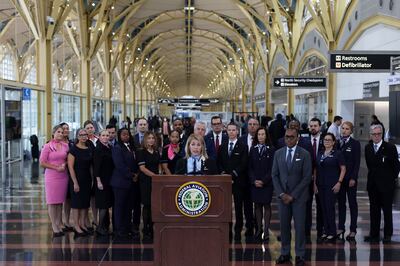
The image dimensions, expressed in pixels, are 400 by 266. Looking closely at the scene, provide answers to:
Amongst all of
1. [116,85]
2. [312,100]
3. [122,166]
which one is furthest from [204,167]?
[116,85]

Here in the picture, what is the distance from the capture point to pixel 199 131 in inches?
336

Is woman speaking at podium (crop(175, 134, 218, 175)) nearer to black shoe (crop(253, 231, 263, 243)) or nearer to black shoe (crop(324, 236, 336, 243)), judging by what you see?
black shoe (crop(253, 231, 263, 243))

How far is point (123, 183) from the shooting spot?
7871 millimetres

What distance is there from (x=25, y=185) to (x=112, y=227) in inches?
255

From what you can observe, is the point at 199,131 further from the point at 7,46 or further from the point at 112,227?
the point at 7,46

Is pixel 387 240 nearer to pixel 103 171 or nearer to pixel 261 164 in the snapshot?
pixel 261 164

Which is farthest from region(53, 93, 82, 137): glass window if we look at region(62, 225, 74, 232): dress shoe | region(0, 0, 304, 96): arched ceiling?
region(62, 225, 74, 232): dress shoe

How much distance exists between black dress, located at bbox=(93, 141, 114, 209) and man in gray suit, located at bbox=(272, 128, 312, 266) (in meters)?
2.68

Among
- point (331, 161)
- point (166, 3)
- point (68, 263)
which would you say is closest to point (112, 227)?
point (68, 263)

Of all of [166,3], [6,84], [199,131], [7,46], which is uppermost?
[166,3]

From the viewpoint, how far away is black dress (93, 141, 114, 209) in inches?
311

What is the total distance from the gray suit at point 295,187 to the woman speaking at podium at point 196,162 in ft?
2.72

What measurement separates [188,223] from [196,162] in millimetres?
1556

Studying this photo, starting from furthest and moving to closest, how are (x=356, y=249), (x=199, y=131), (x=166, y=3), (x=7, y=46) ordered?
(x=166, y=3) < (x=7, y=46) < (x=199, y=131) < (x=356, y=249)
